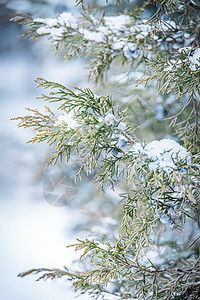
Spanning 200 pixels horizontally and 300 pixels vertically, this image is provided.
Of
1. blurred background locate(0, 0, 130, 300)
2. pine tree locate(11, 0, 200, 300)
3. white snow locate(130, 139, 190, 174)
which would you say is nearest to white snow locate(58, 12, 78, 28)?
pine tree locate(11, 0, 200, 300)

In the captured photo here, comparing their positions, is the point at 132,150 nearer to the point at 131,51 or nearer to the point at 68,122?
the point at 68,122

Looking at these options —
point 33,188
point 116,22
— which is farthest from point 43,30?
point 33,188

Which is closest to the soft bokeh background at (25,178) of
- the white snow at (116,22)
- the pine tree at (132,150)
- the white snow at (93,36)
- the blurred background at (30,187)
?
the blurred background at (30,187)

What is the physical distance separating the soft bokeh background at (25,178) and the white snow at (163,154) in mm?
2630

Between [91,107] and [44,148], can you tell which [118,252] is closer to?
[91,107]

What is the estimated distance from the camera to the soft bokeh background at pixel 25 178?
3381 mm

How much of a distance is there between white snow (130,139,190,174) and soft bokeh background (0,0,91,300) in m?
2.63

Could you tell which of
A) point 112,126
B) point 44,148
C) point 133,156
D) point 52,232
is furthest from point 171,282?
point 52,232

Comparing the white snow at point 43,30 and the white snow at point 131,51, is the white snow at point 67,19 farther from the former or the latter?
the white snow at point 131,51

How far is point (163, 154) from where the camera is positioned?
0.83 meters

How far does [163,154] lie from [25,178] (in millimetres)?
3445

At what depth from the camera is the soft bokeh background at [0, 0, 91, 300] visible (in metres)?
3.38

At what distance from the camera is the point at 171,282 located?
0.95 meters

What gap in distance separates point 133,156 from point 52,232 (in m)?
3.09
